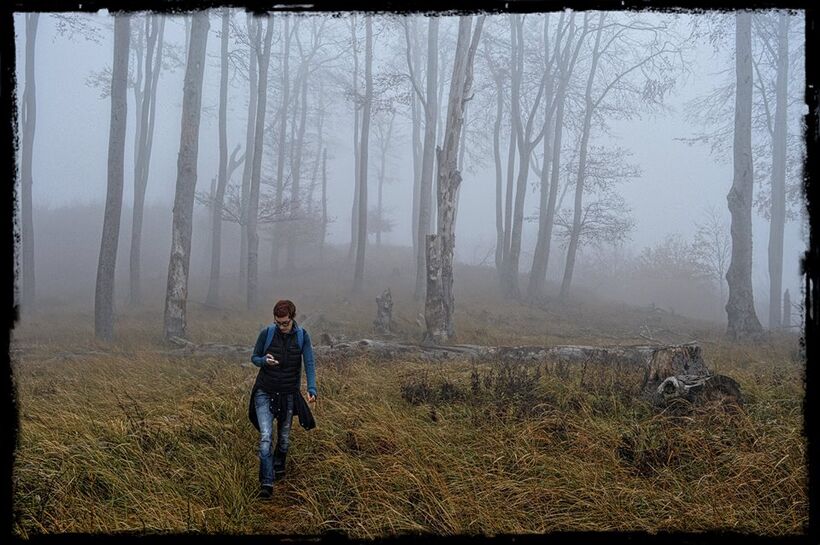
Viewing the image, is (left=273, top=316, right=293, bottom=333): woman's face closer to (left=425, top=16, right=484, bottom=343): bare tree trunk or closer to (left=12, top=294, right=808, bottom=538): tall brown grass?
(left=12, top=294, right=808, bottom=538): tall brown grass

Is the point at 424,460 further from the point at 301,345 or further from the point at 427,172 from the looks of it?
the point at 427,172

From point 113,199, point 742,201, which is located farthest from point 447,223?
point 113,199

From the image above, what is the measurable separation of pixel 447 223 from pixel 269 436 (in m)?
7.43

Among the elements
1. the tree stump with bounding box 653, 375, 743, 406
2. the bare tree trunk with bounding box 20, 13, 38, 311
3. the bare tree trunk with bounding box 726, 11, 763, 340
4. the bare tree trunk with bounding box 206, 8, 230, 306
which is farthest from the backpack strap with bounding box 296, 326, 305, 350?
the bare tree trunk with bounding box 20, 13, 38, 311

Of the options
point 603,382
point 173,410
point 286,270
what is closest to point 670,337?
point 603,382

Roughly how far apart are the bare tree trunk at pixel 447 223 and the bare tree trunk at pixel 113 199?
7.46m

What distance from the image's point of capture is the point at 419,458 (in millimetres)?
3771

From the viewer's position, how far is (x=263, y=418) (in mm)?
3502

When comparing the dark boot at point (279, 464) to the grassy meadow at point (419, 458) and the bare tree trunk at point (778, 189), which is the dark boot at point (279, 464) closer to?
the grassy meadow at point (419, 458)

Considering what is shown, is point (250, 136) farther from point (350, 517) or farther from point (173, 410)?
point (350, 517)

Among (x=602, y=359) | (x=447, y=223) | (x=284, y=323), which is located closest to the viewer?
(x=284, y=323)

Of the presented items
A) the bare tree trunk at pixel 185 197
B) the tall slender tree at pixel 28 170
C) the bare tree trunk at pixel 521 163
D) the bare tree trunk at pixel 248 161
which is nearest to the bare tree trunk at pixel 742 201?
the bare tree trunk at pixel 521 163

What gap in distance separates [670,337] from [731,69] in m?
10.7

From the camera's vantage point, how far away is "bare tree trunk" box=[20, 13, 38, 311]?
14.8 meters
